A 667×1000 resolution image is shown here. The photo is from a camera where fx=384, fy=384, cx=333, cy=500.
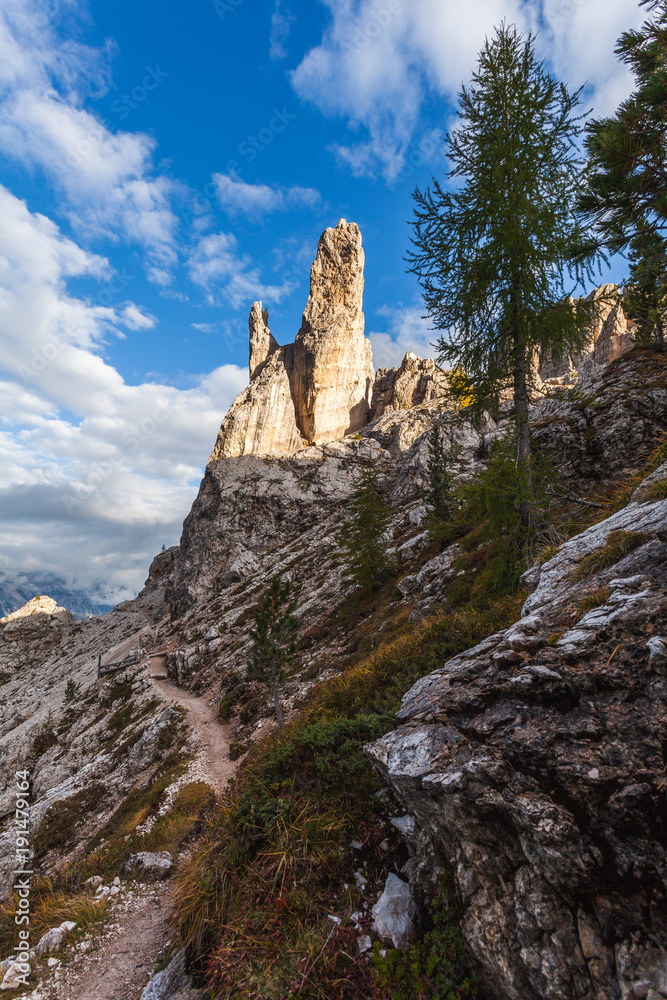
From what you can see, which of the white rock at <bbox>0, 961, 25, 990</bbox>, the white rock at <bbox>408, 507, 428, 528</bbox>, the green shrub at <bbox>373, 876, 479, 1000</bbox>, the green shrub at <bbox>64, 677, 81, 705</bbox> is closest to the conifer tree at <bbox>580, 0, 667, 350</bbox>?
the green shrub at <bbox>373, 876, 479, 1000</bbox>

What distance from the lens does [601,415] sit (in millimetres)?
15719

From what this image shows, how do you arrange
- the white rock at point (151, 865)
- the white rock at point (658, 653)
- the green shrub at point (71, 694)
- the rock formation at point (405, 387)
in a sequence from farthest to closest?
1. the rock formation at point (405, 387)
2. the green shrub at point (71, 694)
3. the white rock at point (151, 865)
4. the white rock at point (658, 653)

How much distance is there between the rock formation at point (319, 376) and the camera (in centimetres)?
8119

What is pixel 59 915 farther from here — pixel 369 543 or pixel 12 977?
pixel 369 543

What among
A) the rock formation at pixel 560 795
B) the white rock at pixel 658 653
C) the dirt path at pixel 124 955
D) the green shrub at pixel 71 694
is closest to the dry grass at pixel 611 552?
the rock formation at pixel 560 795

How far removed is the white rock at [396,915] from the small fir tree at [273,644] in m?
13.7

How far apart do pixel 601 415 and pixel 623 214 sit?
284 inches

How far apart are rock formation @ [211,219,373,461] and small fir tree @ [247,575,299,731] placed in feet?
198

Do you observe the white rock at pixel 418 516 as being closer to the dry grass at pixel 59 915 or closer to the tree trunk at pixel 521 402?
the tree trunk at pixel 521 402

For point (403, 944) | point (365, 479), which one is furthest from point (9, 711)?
point (403, 944)

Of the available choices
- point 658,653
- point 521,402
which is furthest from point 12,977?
point 521,402

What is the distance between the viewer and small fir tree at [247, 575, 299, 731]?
59.7ft

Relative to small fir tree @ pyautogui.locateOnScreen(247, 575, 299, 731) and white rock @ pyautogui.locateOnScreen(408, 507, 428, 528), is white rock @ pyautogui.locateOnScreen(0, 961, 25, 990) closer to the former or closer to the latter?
small fir tree @ pyautogui.locateOnScreen(247, 575, 299, 731)

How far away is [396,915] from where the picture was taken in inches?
160
